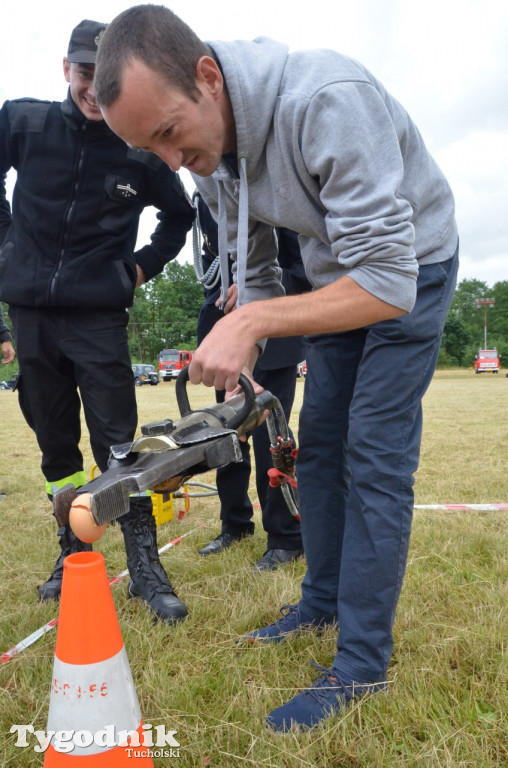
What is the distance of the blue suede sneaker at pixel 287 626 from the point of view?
2.12m

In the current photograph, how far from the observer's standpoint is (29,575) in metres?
2.95

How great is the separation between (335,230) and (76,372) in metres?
1.75

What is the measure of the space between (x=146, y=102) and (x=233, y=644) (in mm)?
1856

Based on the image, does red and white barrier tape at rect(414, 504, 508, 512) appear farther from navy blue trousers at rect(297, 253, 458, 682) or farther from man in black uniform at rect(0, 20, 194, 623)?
navy blue trousers at rect(297, 253, 458, 682)

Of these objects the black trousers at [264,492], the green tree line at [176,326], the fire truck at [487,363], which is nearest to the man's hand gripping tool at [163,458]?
the black trousers at [264,492]

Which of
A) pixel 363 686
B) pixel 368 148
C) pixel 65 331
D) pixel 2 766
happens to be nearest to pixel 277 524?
pixel 363 686

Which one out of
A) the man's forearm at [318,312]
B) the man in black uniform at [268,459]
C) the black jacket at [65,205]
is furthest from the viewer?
the man in black uniform at [268,459]

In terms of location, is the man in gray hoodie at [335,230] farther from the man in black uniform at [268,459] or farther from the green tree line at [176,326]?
the green tree line at [176,326]

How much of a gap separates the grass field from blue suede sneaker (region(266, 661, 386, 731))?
0.04 meters

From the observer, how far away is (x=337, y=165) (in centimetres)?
151

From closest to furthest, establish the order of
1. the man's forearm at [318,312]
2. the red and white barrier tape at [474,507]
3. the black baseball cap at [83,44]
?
the man's forearm at [318,312]
the black baseball cap at [83,44]
the red and white barrier tape at [474,507]

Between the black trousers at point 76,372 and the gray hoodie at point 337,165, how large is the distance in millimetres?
1205

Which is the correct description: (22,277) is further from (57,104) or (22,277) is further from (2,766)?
(2,766)

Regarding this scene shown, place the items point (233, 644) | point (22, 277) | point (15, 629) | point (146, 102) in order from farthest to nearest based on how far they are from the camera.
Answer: point (22, 277) < point (15, 629) < point (233, 644) < point (146, 102)
